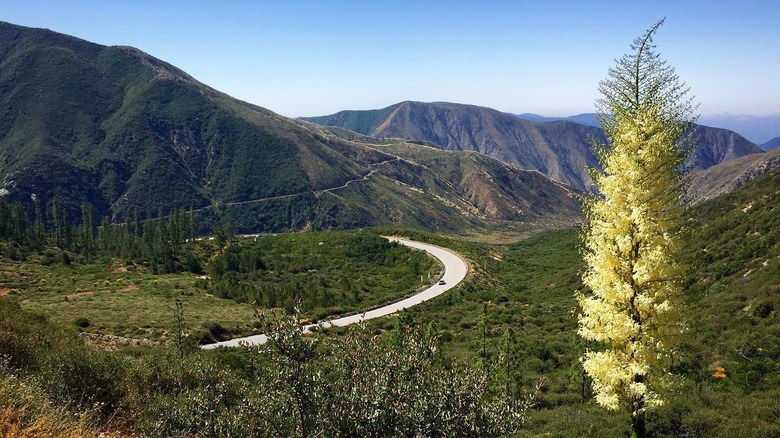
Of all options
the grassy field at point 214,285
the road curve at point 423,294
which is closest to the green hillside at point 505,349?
the grassy field at point 214,285

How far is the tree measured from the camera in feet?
32.0

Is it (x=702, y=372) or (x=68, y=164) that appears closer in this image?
(x=702, y=372)

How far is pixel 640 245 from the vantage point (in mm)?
10008

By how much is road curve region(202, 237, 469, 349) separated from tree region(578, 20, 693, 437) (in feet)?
75.5

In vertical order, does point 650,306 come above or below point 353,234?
above

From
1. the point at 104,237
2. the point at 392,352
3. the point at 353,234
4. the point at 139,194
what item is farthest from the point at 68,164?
the point at 392,352

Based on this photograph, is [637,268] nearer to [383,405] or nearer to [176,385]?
[383,405]

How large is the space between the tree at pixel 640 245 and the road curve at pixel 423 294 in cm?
2300

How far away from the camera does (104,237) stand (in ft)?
314

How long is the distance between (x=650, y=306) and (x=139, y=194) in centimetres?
21493

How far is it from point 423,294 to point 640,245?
1857 inches

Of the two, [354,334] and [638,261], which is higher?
[638,261]

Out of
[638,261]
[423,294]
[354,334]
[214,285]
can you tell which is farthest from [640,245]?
[214,285]

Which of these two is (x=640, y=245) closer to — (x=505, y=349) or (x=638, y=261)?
(x=638, y=261)
